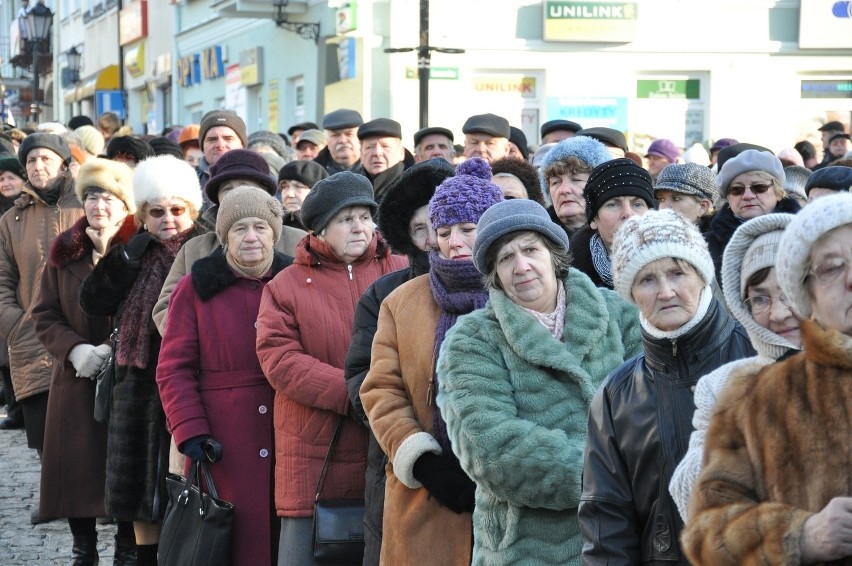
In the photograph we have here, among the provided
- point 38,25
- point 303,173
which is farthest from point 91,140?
point 38,25

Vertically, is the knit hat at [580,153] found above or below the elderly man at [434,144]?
below

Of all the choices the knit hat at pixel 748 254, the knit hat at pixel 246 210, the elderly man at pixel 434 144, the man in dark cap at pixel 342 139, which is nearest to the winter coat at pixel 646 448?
the knit hat at pixel 748 254

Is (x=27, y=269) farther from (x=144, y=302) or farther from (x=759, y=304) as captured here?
(x=759, y=304)

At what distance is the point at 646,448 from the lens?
3.77 m

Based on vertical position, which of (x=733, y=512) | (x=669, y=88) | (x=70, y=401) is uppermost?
(x=669, y=88)

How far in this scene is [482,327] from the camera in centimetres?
469

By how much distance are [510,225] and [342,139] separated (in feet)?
22.0

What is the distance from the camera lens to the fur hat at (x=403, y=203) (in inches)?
234

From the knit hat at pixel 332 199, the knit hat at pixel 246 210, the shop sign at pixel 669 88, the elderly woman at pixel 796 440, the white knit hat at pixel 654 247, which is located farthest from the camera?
the shop sign at pixel 669 88

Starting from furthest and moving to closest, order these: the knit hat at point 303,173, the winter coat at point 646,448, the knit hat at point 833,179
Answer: the knit hat at point 303,173 → the knit hat at point 833,179 → the winter coat at point 646,448

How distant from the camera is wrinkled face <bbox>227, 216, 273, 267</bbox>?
6.53 meters

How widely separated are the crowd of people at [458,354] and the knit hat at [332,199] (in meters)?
0.01

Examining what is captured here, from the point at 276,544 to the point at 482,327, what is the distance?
6.87 feet

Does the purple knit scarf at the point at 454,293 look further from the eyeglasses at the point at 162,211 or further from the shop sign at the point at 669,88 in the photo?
the shop sign at the point at 669,88
